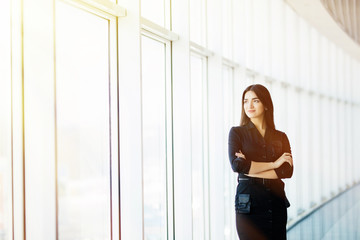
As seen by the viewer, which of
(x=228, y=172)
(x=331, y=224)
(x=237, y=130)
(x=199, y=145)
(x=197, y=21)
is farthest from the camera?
(x=331, y=224)

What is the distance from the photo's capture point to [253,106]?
13.0 ft

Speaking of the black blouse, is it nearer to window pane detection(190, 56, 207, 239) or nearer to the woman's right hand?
the woman's right hand

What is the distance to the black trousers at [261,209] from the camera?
3.93 m

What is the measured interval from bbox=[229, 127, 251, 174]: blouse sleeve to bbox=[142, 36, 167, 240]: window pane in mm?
897

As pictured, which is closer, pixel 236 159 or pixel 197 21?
pixel 236 159

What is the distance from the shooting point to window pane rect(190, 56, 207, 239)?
5.45 meters

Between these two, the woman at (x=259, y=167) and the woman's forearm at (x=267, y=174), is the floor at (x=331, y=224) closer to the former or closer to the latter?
the woman at (x=259, y=167)

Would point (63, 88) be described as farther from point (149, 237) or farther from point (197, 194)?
point (197, 194)

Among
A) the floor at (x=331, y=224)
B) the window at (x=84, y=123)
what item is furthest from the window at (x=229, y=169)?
the window at (x=84, y=123)

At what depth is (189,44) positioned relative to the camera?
188 inches

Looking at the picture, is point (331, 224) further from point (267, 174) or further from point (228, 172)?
point (267, 174)

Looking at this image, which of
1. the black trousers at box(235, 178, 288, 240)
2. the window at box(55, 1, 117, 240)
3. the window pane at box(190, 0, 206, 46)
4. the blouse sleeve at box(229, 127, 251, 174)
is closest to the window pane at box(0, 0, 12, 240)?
the window at box(55, 1, 117, 240)

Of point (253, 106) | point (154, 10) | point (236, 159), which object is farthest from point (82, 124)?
point (154, 10)

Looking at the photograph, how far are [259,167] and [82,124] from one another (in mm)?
1605
